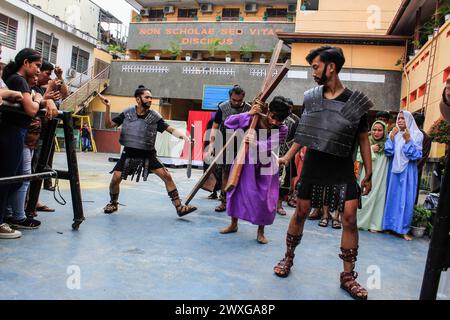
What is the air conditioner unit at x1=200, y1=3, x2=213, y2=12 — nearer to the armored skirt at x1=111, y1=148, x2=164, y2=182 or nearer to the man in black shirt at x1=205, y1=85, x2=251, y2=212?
the man in black shirt at x1=205, y1=85, x2=251, y2=212

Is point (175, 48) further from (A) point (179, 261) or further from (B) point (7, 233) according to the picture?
(A) point (179, 261)

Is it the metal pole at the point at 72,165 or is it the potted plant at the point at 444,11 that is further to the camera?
the potted plant at the point at 444,11

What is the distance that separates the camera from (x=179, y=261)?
331cm

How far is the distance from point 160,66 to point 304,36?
8220mm

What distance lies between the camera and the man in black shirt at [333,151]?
2.98 meters

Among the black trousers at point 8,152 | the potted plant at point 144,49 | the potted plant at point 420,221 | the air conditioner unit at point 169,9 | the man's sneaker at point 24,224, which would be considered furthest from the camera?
the air conditioner unit at point 169,9

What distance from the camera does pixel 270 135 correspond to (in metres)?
4.36

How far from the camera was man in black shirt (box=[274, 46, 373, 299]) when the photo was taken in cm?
298

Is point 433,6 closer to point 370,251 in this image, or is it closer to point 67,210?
point 370,251

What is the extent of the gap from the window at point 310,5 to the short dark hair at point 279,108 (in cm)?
1539

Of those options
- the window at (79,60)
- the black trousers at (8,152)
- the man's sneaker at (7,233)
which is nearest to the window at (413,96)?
the black trousers at (8,152)

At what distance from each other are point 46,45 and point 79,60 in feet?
10.0

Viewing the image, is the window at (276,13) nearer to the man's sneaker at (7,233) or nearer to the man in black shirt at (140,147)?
the man in black shirt at (140,147)

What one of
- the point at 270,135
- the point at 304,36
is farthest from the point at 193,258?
the point at 304,36
